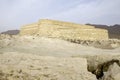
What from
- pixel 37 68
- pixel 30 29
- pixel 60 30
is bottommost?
pixel 30 29

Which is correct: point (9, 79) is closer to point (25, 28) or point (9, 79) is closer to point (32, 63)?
point (32, 63)

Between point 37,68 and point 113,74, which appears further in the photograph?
point 113,74

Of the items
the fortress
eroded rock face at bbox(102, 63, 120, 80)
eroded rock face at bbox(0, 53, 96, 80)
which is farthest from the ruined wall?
eroded rock face at bbox(0, 53, 96, 80)

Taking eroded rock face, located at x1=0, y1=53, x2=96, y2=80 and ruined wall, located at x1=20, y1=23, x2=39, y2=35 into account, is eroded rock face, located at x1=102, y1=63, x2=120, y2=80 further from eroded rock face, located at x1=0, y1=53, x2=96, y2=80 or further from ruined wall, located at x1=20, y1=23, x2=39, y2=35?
ruined wall, located at x1=20, y1=23, x2=39, y2=35

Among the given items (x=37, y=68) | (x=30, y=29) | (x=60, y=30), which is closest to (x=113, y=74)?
(x=37, y=68)

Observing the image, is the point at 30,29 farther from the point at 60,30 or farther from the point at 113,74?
the point at 113,74

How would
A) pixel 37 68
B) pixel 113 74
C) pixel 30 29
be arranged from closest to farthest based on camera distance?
pixel 37 68, pixel 113 74, pixel 30 29

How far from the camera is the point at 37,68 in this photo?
11.2 ft

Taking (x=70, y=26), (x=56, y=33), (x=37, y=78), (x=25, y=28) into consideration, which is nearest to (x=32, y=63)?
(x=37, y=78)

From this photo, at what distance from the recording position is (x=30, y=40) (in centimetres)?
582

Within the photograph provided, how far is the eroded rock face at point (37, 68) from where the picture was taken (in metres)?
3.33

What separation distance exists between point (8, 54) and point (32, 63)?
0.46 m

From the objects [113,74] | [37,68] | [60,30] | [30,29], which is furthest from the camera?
[30,29]

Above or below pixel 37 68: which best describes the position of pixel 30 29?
below
